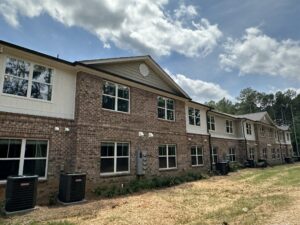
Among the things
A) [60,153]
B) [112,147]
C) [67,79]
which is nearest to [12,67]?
[67,79]

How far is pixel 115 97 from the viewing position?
12.9 m

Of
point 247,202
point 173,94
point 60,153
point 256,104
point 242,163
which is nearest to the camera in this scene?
point 247,202

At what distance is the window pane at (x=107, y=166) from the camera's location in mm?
11500

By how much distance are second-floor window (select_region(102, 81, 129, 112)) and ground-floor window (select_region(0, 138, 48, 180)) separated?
3809mm

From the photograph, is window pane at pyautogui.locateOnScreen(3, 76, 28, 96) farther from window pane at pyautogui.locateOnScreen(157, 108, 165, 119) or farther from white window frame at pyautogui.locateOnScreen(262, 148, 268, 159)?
white window frame at pyautogui.locateOnScreen(262, 148, 268, 159)

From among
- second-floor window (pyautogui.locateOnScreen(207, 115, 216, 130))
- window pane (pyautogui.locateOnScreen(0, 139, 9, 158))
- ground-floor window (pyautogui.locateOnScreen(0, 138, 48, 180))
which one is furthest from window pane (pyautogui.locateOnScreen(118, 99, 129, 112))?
second-floor window (pyautogui.locateOnScreen(207, 115, 216, 130))

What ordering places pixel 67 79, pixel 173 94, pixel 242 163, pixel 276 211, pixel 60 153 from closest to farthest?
pixel 276 211, pixel 60 153, pixel 67 79, pixel 173 94, pixel 242 163

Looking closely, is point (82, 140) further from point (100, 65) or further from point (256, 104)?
point (256, 104)

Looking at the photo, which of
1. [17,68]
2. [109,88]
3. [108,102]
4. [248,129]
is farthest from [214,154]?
[17,68]

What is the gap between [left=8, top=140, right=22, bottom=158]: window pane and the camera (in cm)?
884

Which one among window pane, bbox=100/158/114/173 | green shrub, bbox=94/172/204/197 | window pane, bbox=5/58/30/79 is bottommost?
green shrub, bbox=94/172/204/197

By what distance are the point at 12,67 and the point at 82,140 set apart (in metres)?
4.22

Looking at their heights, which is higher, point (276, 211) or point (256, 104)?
point (256, 104)

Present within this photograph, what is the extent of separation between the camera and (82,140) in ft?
35.3
